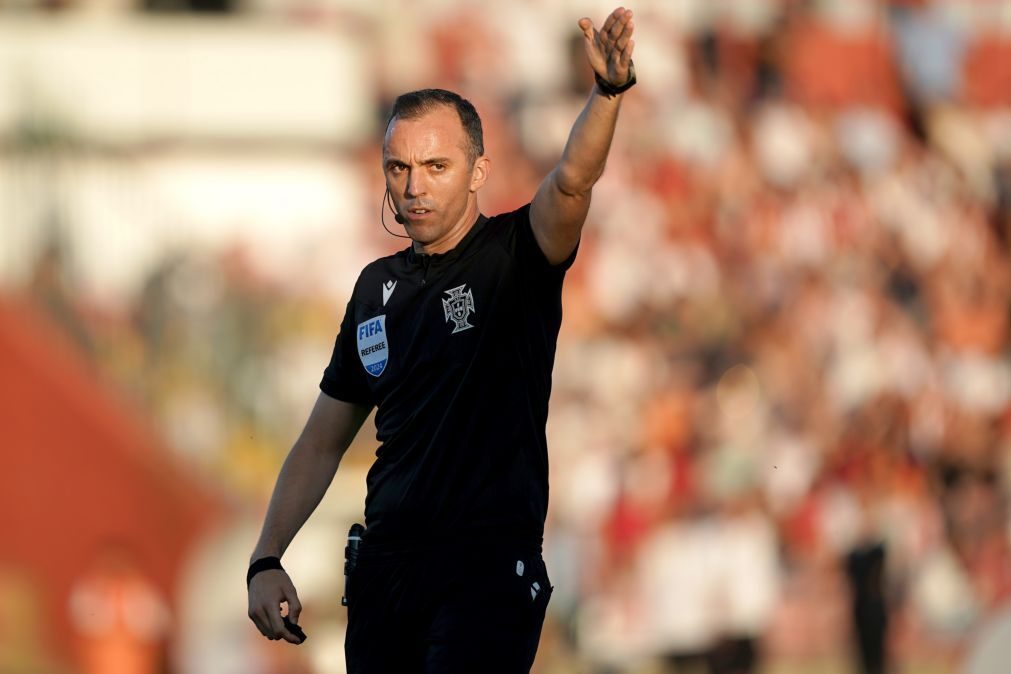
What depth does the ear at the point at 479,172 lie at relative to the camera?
414 cm

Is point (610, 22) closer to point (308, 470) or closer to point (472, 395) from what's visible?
point (472, 395)

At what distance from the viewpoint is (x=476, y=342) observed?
13.1 feet

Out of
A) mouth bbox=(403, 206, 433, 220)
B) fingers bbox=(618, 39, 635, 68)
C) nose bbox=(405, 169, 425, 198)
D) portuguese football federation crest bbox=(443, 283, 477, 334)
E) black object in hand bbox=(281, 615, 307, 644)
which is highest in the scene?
fingers bbox=(618, 39, 635, 68)

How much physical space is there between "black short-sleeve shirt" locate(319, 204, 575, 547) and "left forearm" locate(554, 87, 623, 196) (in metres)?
0.24

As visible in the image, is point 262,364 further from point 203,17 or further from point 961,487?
point 961,487

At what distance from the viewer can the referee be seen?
12.9 feet

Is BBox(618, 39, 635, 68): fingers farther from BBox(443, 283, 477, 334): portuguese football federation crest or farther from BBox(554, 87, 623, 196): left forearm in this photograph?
BBox(443, 283, 477, 334): portuguese football federation crest

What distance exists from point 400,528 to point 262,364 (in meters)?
8.80

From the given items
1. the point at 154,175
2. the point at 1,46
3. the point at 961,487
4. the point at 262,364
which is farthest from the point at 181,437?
the point at 961,487

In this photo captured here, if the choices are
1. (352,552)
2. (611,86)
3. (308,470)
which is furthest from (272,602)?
(611,86)

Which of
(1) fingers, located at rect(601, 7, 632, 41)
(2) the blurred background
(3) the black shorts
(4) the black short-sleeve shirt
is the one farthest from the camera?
(2) the blurred background

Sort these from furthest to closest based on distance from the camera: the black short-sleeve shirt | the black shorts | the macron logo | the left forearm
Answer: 1. the macron logo
2. the black short-sleeve shirt
3. the black shorts
4. the left forearm

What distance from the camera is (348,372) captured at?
4.38 m

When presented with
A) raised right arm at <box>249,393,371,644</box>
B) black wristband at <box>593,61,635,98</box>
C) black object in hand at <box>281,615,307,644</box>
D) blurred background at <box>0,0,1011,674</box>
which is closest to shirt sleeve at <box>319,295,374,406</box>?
raised right arm at <box>249,393,371,644</box>
